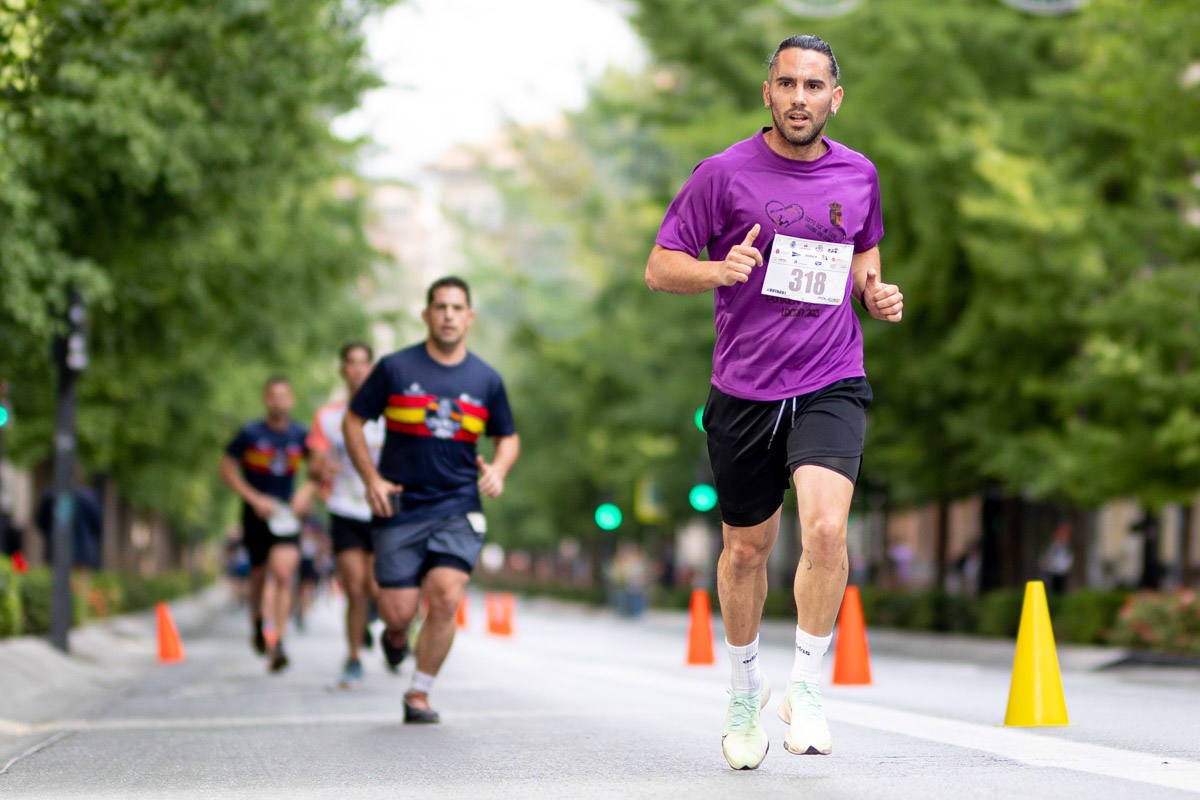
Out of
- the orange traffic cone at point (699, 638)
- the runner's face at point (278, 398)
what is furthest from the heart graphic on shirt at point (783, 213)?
the orange traffic cone at point (699, 638)

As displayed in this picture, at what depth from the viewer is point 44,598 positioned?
1897 centimetres

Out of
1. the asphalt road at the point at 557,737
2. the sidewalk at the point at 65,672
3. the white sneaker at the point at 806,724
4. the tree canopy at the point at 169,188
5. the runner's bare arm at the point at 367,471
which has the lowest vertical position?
the sidewalk at the point at 65,672

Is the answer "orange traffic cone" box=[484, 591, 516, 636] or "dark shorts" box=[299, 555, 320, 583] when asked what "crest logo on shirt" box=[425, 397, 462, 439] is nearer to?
"orange traffic cone" box=[484, 591, 516, 636]

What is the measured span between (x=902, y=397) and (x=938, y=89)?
4.07m

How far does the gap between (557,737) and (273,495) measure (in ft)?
23.2

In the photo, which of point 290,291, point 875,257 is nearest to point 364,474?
point 875,257

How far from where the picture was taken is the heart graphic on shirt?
6703 mm

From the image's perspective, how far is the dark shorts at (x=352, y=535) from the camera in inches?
524

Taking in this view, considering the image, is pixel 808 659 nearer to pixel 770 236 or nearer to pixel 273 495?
pixel 770 236

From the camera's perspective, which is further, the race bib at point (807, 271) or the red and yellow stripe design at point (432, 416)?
the red and yellow stripe design at point (432, 416)

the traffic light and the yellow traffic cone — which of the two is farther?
the traffic light

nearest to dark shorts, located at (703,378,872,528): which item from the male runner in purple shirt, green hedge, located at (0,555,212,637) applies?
the male runner in purple shirt

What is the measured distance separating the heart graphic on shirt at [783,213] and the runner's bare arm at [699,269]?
4.6 inches

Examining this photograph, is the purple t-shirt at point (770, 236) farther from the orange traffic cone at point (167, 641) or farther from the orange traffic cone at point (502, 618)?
the orange traffic cone at point (502, 618)
